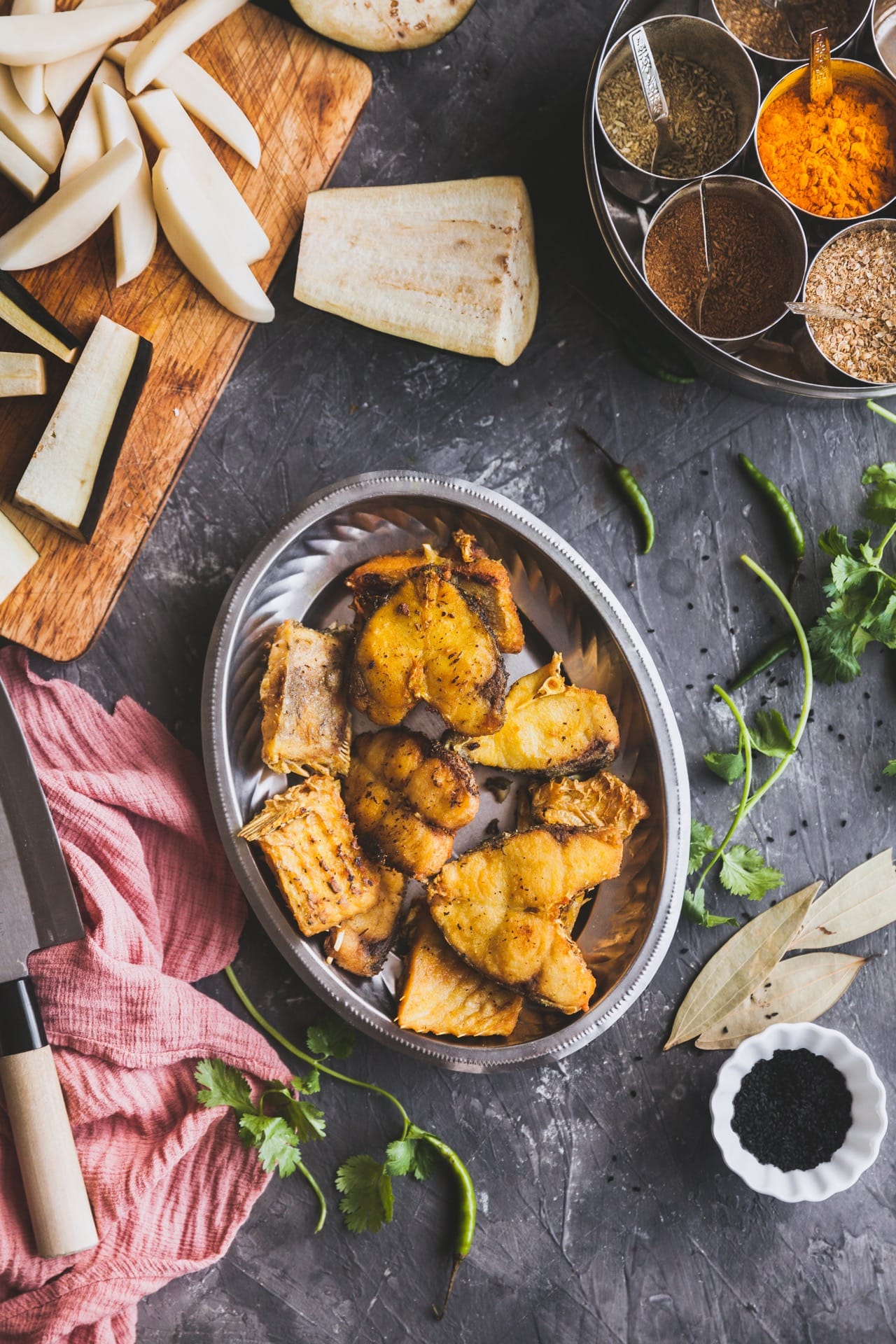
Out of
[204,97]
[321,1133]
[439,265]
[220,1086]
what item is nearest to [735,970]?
[321,1133]

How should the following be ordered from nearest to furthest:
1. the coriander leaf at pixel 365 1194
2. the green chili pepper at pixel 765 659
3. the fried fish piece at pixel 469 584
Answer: the fried fish piece at pixel 469 584
the coriander leaf at pixel 365 1194
the green chili pepper at pixel 765 659

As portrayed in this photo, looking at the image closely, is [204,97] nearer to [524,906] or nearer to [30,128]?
[30,128]

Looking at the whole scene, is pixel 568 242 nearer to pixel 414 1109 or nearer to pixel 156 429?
pixel 156 429

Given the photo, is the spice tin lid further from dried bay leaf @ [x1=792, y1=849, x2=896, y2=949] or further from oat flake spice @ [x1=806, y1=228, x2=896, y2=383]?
oat flake spice @ [x1=806, y1=228, x2=896, y2=383]

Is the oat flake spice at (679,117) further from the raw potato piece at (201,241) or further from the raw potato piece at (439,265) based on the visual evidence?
the raw potato piece at (201,241)

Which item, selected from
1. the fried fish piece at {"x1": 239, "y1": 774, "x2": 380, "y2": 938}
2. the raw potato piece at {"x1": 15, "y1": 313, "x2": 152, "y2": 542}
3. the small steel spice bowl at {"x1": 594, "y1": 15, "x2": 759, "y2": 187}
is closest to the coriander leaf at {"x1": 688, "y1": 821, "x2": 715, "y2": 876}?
the fried fish piece at {"x1": 239, "y1": 774, "x2": 380, "y2": 938}

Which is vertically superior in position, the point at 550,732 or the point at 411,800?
the point at 411,800

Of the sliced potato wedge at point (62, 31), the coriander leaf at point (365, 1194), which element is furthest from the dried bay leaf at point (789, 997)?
the sliced potato wedge at point (62, 31)
